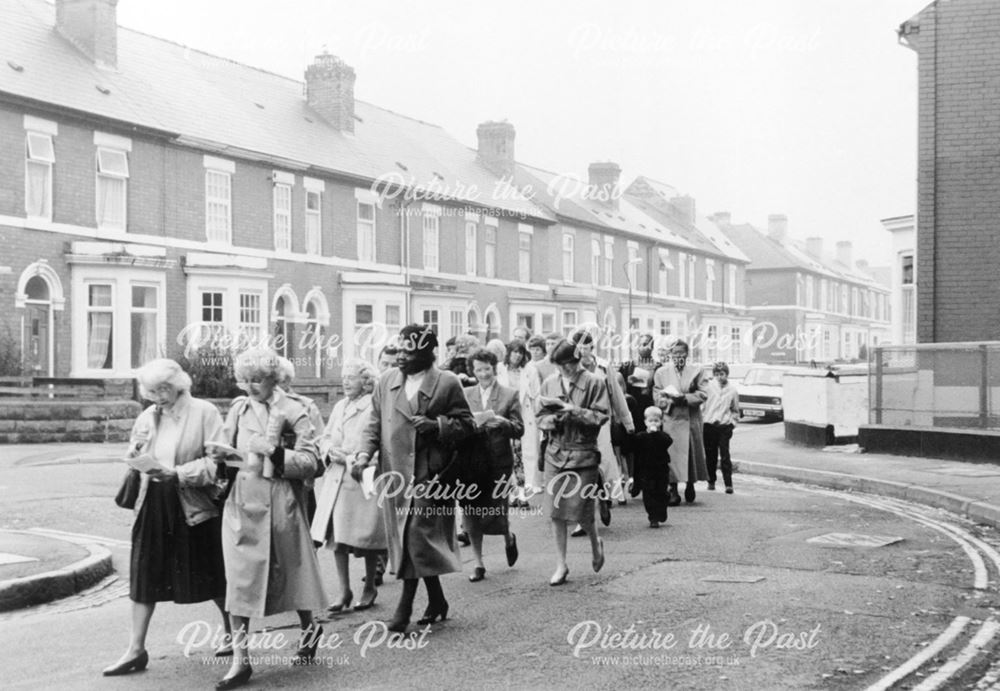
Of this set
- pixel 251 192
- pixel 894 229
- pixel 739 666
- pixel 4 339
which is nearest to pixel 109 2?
pixel 251 192

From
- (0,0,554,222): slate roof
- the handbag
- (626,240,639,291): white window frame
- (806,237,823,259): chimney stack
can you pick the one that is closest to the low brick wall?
(0,0,554,222): slate roof

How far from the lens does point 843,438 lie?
2273 cm

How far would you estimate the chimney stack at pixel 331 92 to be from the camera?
128 ft

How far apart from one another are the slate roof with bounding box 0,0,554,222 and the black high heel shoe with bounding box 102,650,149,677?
21.4 metres

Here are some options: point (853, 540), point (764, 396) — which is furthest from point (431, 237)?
point (853, 540)

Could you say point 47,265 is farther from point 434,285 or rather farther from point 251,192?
point 434,285

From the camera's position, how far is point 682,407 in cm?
1380

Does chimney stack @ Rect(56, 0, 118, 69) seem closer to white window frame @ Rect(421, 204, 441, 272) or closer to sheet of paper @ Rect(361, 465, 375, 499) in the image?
white window frame @ Rect(421, 204, 441, 272)

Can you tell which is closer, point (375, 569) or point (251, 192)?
point (375, 569)

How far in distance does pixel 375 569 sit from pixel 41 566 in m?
2.84

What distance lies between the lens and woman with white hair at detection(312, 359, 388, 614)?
27.6 ft

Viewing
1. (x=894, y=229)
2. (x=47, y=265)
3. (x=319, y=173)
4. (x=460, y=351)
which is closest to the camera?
(x=460, y=351)

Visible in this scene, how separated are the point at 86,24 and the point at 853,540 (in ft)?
83.5

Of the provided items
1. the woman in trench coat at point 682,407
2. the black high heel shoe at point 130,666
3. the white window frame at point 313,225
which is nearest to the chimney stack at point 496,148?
the white window frame at point 313,225
